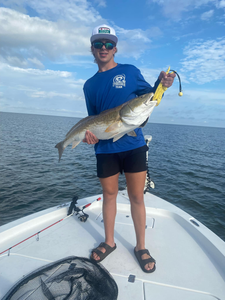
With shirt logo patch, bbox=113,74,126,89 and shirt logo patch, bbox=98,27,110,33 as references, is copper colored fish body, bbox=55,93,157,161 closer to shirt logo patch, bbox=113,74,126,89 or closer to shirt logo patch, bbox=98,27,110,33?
shirt logo patch, bbox=113,74,126,89

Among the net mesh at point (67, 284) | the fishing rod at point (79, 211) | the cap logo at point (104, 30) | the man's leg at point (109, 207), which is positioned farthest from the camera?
the fishing rod at point (79, 211)

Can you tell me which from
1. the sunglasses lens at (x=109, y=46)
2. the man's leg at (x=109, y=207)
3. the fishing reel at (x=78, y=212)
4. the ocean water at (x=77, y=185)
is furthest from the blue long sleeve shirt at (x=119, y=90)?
the ocean water at (x=77, y=185)

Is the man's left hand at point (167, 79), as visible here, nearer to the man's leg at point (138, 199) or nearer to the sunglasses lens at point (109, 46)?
the sunglasses lens at point (109, 46)

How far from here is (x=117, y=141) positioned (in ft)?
9.77

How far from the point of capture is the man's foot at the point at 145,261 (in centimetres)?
277

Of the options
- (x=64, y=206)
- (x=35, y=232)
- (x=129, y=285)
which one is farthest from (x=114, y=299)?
(x=64, y=206)

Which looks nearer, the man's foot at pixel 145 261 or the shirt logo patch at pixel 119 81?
the man's foot at pixel 145 261

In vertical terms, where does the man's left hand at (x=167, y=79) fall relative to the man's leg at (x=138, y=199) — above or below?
above

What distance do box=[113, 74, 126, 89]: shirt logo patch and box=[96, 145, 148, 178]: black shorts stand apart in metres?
1.00

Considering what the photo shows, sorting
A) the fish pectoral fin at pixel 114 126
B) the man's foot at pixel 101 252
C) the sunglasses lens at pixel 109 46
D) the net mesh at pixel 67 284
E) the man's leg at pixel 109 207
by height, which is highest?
the sunglasses lens at pixel 109 46

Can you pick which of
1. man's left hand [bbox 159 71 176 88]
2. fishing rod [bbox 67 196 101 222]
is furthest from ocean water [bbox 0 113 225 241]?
man's left hand [bbox 159 71 176 88]

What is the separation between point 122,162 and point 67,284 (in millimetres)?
1764

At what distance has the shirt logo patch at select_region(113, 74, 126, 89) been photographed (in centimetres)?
288

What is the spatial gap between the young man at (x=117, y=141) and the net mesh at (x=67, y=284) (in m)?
0.40
